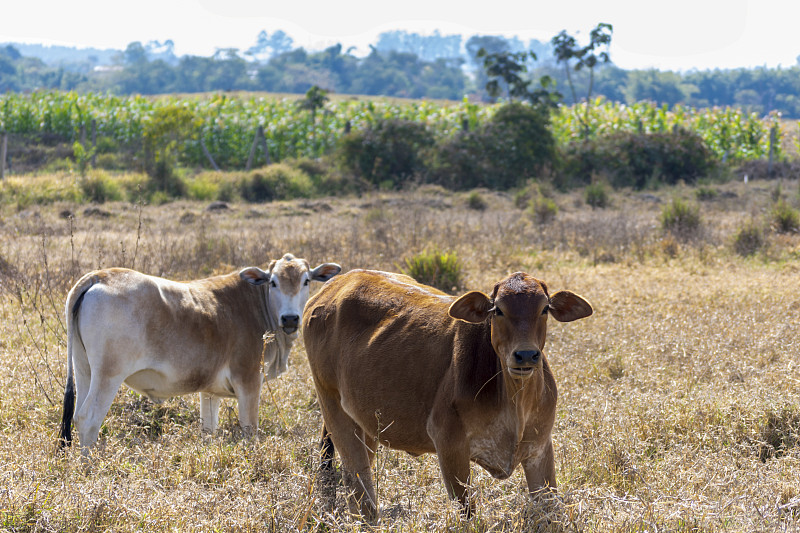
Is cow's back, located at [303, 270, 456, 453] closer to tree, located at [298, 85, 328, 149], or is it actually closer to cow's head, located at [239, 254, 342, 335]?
cow's head, located at [239, 254, 342, 335]

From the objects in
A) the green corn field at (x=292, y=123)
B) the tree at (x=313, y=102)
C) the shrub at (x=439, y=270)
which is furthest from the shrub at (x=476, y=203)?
the tree at (x=313, y=102)

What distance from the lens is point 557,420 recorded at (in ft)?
19.1

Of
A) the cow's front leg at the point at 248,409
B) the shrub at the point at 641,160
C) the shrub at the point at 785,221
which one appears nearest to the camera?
the cow's front leg at the point at 248,409

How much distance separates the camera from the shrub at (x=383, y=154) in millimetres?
25375

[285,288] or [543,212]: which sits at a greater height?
[285,288]

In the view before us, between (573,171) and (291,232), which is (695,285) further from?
(573,171)

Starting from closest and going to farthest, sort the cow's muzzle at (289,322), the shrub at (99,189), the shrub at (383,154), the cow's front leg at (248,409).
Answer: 1. the cow's front leg at (248,409)
2. the cow's muzzle at (289,322)
3. the shrub at (99,189)
4. the shrub at (383,154)

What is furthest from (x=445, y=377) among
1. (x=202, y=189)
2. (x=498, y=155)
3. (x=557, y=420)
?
(x=498, y=155)

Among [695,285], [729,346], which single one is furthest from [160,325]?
[695,285]

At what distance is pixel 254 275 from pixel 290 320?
522 millimetres

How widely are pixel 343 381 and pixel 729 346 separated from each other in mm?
4678

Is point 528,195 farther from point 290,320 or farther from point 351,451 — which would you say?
point 351,451

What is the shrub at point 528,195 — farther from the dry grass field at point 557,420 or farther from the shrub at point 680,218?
the dry grass field at point 557,420

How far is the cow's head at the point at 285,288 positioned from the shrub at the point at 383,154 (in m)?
18.5
